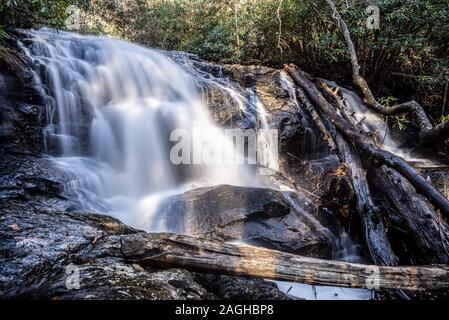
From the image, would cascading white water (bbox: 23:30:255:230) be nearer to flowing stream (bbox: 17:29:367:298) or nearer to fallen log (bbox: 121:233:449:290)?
flowing stream (bbox: 17:29:367:298)

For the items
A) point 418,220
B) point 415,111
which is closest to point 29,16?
point 415,111

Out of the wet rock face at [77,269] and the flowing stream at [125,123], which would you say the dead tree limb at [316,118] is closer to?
the flowing stream at [125,123]

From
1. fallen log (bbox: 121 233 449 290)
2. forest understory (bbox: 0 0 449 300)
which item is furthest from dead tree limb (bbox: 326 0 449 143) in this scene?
fallen log (bbox: 121 233 449 290)

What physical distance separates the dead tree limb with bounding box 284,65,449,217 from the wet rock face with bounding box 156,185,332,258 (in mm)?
1366

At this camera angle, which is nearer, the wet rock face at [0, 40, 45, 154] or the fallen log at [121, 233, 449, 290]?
the fallen log at [121, 233, 449, 290]

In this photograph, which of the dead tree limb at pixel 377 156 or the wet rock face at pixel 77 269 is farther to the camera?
the dead tree limb at pixel 377 156

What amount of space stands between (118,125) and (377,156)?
182 inches

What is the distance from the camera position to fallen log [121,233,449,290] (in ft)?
8.37

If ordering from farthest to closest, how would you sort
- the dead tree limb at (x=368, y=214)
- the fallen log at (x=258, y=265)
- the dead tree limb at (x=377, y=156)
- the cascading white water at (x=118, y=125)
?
1. the cascading white water at (x=118, y=125)
2. the dead tree limb at (x=377, y=156)
3. the dead tree limb at (x=368, y=214)
4. the fallen log at (x=258, y=265)

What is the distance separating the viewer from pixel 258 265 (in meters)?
2.56

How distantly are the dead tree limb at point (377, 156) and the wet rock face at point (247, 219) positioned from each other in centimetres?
137

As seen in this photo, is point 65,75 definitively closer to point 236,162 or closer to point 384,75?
point 236,162

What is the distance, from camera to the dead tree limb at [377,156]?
390 cm

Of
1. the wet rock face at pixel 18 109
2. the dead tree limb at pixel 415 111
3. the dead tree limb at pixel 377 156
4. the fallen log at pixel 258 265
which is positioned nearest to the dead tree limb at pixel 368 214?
the dead tree limb at pixel 377 156
